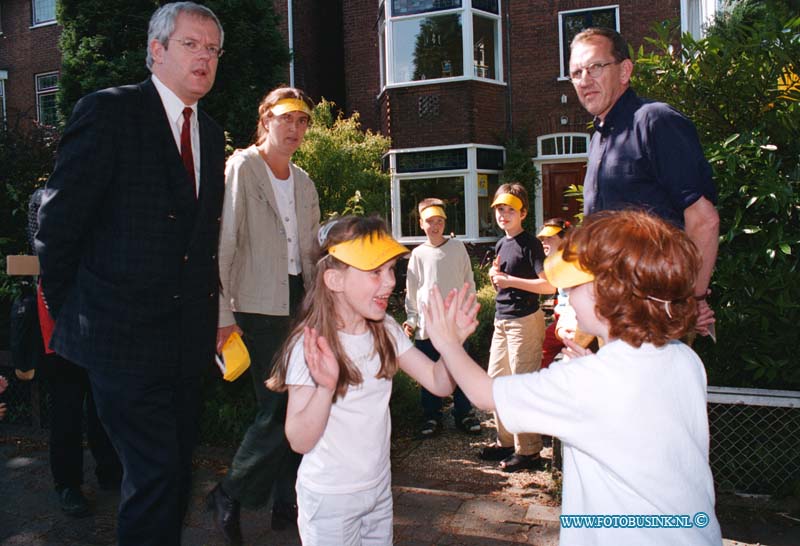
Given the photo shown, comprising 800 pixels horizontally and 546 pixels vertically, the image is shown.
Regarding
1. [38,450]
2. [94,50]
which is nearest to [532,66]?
[94,50]

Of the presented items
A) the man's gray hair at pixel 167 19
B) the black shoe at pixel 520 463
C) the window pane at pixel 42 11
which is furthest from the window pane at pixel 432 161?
the window pane at pixel 42 11

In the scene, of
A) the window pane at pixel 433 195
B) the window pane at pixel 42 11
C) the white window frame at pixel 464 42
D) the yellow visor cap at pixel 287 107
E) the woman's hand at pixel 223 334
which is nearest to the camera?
the woman's hand at pixel 223 334

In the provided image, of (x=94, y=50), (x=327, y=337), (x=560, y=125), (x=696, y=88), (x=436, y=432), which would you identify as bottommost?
(x=436, y=432)

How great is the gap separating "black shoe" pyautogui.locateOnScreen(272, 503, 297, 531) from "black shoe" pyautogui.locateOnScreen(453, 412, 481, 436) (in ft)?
7.70

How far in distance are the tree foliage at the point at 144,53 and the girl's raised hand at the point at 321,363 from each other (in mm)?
10645

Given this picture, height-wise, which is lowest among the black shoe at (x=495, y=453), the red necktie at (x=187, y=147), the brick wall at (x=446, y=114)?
the black shoe at (x=495, y=453)

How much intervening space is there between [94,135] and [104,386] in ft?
3.17

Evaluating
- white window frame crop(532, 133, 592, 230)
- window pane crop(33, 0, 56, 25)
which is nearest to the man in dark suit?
white window frame crop(532, 133, 592, 230)

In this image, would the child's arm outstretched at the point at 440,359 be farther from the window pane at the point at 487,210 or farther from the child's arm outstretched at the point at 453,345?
the window pane at the point at 487,210

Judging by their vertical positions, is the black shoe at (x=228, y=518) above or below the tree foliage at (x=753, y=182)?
below

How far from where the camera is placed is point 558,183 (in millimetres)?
16000

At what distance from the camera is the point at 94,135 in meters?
2.56

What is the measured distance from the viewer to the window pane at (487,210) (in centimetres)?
1611

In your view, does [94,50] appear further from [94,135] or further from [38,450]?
[94,135]
